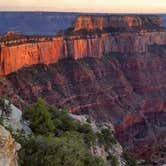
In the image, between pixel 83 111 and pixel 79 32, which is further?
pixel 79 32

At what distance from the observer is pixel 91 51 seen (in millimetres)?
74688

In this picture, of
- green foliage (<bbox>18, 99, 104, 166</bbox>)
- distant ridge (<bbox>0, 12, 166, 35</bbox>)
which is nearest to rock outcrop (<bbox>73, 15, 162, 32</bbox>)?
distant ridge (<bbox>0, 12, 166, 35</bbox>)

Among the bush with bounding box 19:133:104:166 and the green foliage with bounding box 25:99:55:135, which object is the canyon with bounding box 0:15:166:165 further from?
the bush with bounding box 19:133:104:166

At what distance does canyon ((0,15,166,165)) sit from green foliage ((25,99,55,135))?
24880 millimetres

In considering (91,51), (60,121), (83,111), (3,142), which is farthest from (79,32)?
(3,142)

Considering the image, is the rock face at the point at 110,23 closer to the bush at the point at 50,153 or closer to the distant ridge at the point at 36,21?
the distant ridge at the point at 36,21

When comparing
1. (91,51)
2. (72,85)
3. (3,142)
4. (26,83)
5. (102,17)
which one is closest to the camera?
(3,142)

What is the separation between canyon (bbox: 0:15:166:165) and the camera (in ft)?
185

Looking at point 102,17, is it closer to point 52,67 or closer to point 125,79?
point 125,79

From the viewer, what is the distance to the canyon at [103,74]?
56.3 m

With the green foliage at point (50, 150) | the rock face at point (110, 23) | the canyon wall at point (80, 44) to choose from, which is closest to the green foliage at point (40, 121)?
the green foliage at point (50, 150)

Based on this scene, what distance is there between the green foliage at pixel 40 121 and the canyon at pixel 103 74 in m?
24.9

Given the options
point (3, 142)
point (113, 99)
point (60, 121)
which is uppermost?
point (3, 142)

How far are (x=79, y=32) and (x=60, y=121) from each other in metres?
56.7
